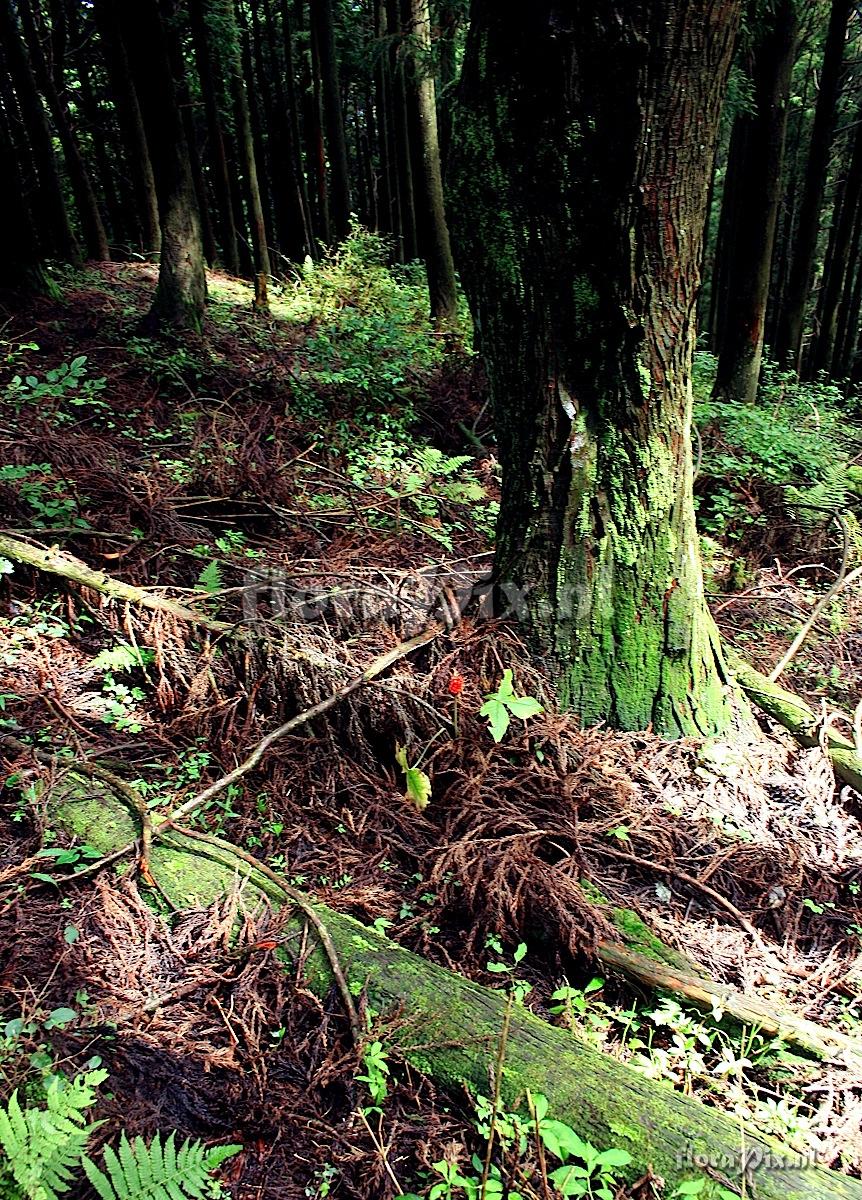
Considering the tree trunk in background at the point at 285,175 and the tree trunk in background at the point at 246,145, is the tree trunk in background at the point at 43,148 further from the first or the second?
the tree trunk in background at the point at 285,175

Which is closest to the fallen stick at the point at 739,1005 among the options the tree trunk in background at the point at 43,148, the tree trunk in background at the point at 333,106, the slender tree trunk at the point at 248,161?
the slender tree trunk at the point at 248,161

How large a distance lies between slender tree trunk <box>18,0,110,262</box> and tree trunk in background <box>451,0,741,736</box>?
12.4 meters

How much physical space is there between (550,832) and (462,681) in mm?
681

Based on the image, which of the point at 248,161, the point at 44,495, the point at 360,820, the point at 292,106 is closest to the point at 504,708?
the point at 360,820

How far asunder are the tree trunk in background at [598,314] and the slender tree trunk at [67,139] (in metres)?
12.4

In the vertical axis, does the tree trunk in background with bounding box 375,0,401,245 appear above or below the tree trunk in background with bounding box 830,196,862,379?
above

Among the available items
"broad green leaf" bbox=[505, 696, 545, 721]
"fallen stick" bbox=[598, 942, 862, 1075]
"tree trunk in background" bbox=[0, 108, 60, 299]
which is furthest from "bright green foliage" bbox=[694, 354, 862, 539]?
"tree trunk in background" bbox=[0, 108, 60, 299]

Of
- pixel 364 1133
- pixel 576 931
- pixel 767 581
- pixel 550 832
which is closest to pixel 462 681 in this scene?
pixel 550 832

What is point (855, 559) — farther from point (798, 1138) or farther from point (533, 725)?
point (798, 1138)

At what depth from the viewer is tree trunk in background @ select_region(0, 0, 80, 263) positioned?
9.29 metres

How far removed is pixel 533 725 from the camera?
2.79 m

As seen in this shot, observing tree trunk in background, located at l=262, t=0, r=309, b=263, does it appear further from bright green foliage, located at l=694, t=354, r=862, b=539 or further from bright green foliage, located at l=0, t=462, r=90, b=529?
bright green foliage, located at l=0, t=462, r=90, b=529

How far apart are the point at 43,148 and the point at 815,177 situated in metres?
11.4

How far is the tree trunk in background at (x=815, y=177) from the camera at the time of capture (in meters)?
9.75
